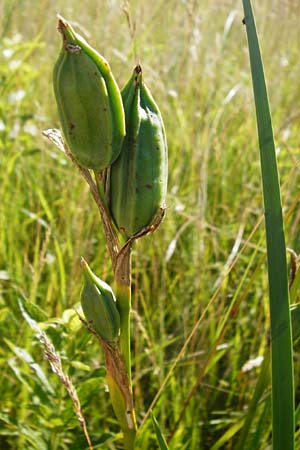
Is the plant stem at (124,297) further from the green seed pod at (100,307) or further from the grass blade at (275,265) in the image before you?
the grass blade at (275,265)

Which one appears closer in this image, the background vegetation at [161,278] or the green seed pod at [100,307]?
the green seed pod at [100,307]

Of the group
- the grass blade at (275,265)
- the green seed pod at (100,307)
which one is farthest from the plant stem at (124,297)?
the grass blade at (275,265)

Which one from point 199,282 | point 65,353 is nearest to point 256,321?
point 199,282

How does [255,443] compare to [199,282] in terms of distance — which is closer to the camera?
[255,443]

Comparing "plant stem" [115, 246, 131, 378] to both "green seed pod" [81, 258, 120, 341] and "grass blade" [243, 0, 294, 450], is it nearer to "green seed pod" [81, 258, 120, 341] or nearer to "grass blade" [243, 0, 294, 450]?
"green seed pod" [81, 258, 120, 341]

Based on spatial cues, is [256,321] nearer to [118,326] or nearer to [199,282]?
[199,282]

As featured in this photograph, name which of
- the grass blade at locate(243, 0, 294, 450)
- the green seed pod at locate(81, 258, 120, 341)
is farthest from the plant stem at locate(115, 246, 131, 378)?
the grass blade at locate(243, 0, 294, 450)
